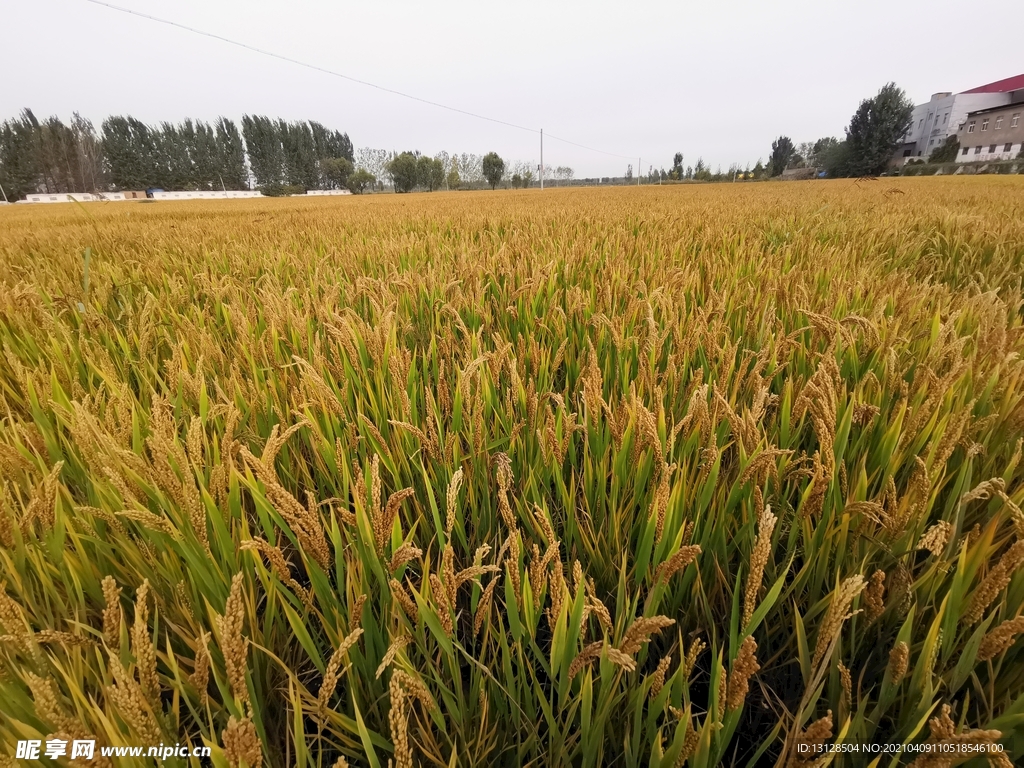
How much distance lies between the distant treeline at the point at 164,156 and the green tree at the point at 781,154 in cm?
5891

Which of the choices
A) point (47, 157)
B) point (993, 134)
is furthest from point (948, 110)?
point (47, 157)

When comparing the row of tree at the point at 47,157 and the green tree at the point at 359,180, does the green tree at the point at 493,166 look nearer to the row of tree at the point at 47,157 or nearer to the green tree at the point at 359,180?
the green tree at the point at 359,180

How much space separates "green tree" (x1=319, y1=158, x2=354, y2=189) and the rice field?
73.9 meters

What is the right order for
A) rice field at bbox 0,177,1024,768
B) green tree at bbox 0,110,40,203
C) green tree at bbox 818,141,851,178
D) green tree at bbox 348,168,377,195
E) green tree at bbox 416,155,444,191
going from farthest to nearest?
green tree at bbox 348,168,377,195, green tree at bbox 416,155,444,191, green tree at bbox 0,110,40,203, green tree at bbox 818,141,851,178, rice field at bbox 0,177,1024,768

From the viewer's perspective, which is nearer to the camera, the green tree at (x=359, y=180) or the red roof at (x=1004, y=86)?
the red roof at (x=1004, y=86)

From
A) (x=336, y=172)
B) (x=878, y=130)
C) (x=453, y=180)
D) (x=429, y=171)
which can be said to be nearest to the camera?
(x=878, y=130)

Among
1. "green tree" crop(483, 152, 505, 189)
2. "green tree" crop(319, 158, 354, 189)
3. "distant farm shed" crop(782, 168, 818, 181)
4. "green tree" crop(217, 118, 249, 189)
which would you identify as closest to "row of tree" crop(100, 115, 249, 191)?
"green tree" crop(217, 118, 249, 189)

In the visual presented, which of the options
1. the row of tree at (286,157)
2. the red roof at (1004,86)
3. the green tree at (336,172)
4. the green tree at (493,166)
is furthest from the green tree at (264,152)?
the red roof at (1004,86)

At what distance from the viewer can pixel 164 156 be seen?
64750mm

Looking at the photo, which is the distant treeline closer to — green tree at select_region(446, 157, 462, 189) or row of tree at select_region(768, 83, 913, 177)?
green tree at select_region(446, 157, 462, 189)

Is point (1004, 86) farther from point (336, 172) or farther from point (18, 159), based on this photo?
Result: point (18, 159)

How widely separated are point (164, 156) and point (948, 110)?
107 metres

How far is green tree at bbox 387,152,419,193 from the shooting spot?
186 feet

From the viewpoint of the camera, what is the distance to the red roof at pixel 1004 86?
48.7 m
